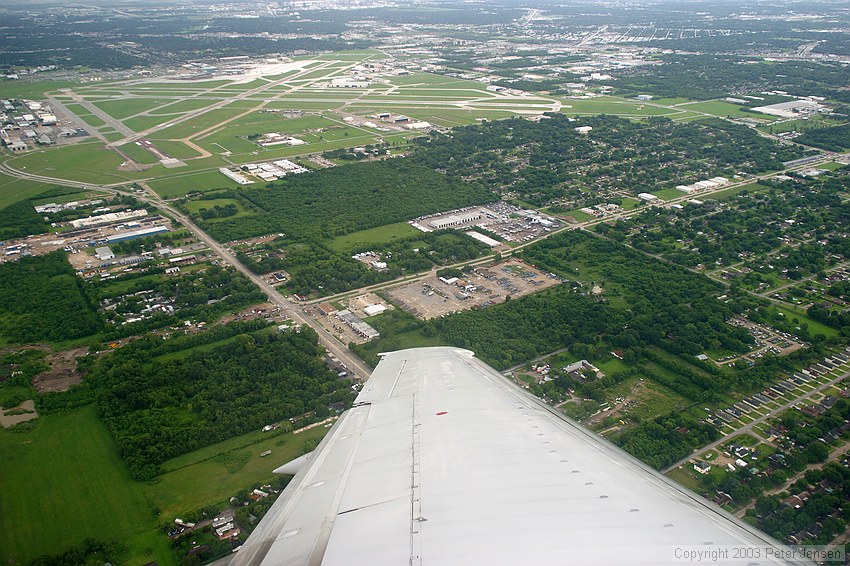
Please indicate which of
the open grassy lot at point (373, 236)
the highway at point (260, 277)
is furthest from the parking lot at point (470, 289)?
the open grassy lot at point (373, 236)

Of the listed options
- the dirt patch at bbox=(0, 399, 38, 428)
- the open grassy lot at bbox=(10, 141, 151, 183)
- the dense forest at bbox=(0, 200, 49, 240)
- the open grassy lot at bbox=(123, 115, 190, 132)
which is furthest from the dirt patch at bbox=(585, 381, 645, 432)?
the open grassy lot at bbox=(123, 115, 190, 132)

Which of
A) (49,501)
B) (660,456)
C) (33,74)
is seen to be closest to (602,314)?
(660,456)

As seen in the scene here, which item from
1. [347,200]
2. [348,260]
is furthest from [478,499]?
[347,200]

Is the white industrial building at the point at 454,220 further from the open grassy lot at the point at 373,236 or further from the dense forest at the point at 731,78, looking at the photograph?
the dense forest at the point at 731,78

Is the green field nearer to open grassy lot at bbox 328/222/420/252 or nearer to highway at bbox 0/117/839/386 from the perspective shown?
highway at bbox 0/117/839/386

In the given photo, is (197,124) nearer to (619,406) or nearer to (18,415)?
(18,415)
